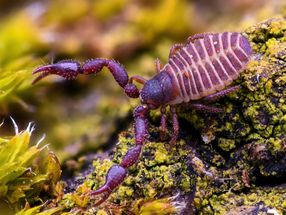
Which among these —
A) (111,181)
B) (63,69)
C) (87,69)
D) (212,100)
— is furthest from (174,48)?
(111,181)

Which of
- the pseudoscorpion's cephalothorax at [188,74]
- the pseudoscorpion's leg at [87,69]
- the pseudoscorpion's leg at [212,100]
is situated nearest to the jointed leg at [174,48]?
the pseudoscorpion's cephalothorax at [188,74]

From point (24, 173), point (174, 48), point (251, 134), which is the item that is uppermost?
point (174, 48)

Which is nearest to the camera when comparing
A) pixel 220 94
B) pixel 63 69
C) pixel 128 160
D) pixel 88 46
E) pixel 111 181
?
pixel 111 181

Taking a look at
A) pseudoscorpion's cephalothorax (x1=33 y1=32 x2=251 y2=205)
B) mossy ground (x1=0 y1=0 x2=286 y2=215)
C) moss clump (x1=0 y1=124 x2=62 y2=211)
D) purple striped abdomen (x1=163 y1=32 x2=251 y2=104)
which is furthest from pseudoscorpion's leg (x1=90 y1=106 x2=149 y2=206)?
moss clump (x1=0 y1=124 x2=62 y2=211)

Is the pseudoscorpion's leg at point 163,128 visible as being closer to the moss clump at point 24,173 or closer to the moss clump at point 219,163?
the moss clump at point 219,163

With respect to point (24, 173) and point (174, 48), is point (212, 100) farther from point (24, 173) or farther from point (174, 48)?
point (24, 173)

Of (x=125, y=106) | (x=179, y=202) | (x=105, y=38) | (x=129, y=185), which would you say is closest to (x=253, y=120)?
(x=179, y=202)

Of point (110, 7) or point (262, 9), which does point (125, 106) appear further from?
point (262, 9)
